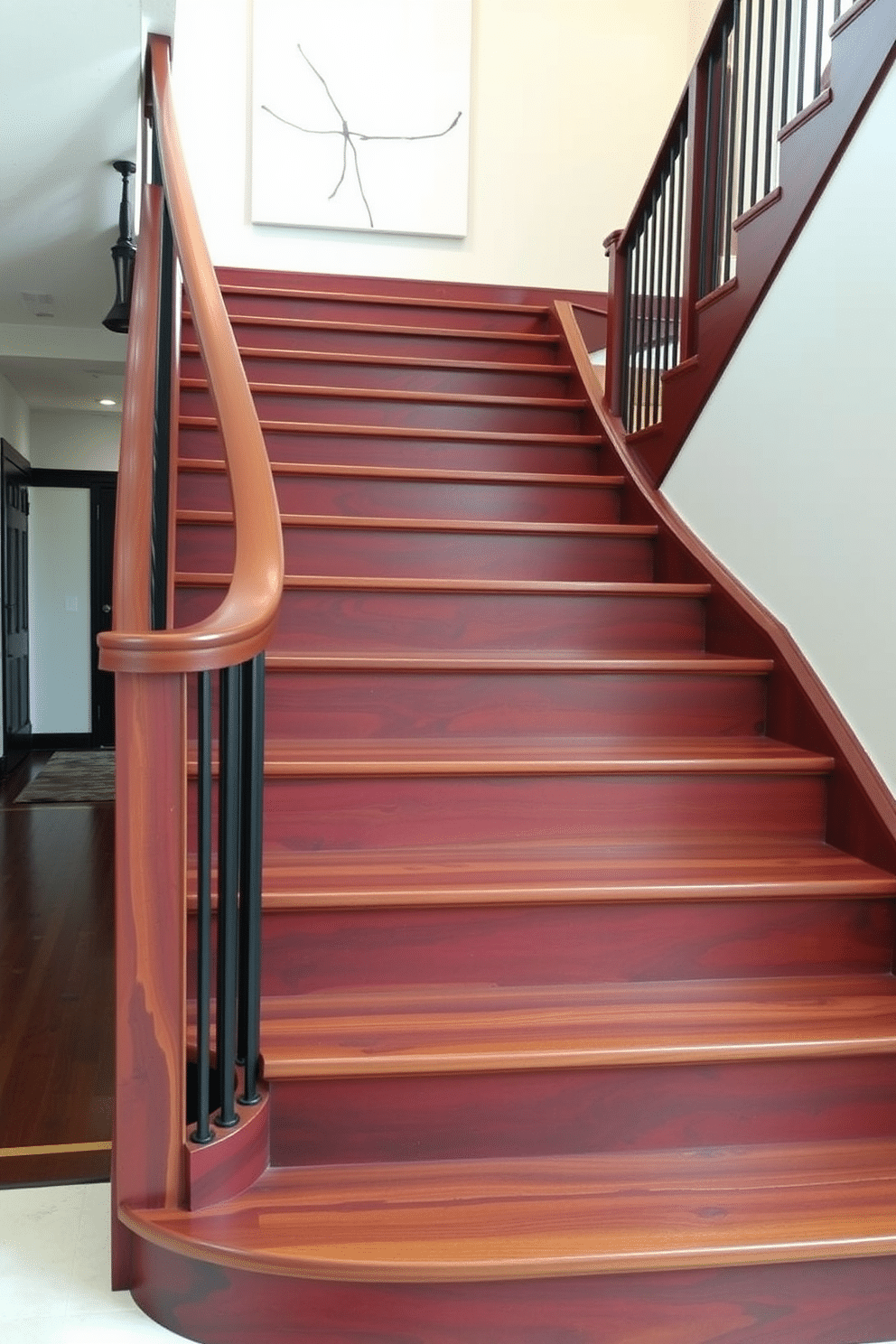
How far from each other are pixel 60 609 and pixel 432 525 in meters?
6.36

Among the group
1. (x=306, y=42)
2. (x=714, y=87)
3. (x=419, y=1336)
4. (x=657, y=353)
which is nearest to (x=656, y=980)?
(x=419, y=1336)

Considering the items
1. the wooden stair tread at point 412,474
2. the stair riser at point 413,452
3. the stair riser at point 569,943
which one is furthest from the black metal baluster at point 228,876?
the stair riser at point 413,452

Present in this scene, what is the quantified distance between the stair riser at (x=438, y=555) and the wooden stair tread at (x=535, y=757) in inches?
25.7

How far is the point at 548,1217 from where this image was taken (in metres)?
1.50

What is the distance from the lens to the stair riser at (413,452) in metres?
3.22

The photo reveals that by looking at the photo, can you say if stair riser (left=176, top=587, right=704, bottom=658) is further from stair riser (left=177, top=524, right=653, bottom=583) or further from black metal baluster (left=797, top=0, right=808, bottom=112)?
black metal baluster (left=797, top=0, right=808, bottom=112)

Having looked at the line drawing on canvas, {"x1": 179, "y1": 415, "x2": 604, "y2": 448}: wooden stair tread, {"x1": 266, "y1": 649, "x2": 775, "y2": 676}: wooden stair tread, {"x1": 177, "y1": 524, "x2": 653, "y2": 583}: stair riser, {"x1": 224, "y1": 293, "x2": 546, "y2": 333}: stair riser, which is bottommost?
{"x1": 266, "y1": 649, "x2": 775, "y2": 676}: wooden stair tread

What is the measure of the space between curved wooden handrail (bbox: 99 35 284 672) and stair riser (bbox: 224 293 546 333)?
2.13 meters

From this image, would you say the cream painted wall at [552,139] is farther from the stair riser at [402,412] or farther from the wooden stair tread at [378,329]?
the stair riser at [402,412]

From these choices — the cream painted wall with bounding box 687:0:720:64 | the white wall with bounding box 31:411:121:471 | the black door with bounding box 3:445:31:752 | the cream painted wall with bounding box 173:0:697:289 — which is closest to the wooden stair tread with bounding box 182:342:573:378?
the cream painted wall with bounding box 173:0:697:289

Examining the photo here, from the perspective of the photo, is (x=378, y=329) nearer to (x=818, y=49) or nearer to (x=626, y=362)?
(x=626, y=362)

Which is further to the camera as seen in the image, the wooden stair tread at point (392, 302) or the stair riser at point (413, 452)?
the wooden stair tread at point (392, 302)

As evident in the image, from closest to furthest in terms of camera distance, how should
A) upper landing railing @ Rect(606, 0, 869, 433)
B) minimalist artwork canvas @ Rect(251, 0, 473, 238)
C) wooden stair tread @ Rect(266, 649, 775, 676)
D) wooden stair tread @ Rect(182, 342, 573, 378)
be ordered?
wooden stair tread @ Rect(266, 649, 775, 676) < upper landing railing @ Rect(606, 0, 869, 433) < wooden stair tread @ Rect(182, 342, 573, 378) < minimalist artwork canvas @ Rect(251, 0, 473, 238)

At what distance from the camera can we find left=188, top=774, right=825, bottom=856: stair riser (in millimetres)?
2090
